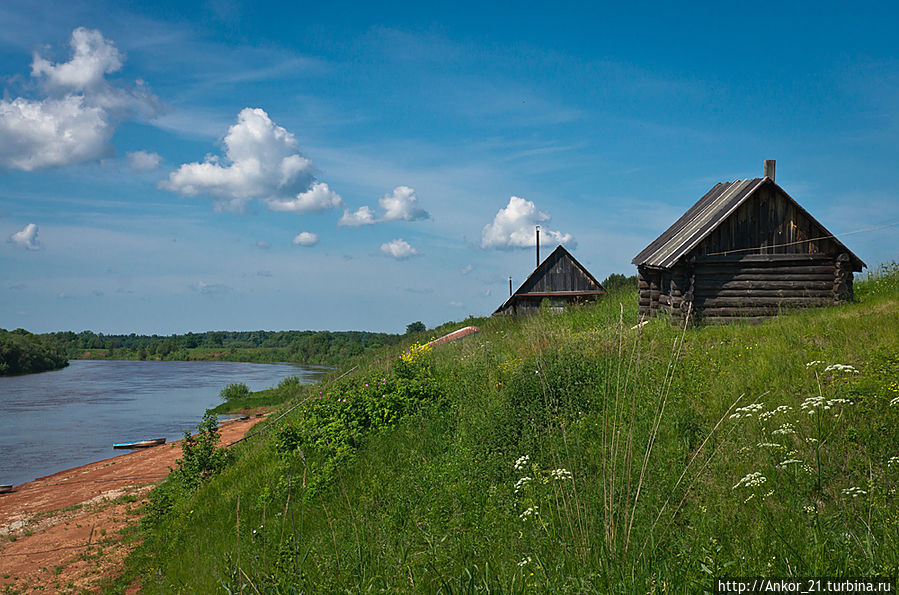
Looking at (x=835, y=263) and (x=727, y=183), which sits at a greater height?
(x=727, y=183)

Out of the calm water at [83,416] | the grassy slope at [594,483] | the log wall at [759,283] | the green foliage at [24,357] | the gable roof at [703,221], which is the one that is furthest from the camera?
the green foliage at [24,357]

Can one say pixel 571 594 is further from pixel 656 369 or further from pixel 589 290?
pixel 589 290

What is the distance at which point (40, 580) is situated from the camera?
9.50m

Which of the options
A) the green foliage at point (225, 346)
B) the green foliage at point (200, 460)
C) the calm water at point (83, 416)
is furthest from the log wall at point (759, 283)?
the green foliage at point (225, 346)

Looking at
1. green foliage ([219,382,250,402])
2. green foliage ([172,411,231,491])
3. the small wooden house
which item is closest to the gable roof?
the small wooden house

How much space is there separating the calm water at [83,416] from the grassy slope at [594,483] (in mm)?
19947

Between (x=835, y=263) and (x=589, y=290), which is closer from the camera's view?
(x=835, y=263)

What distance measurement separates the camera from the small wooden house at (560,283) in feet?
90.2

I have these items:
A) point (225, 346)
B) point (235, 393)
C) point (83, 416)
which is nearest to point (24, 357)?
point (83, 416)

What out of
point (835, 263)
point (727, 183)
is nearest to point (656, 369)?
point (835, 263)

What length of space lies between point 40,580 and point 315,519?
19.6 ft

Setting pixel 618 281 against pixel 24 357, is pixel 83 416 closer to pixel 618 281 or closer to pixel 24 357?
pixel 618 281

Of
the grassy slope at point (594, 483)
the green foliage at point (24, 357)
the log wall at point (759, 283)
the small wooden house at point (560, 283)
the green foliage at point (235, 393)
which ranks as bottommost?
the green foliage at point (235, 393)

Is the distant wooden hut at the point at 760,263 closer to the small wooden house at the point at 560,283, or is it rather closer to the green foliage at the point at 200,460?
the green foliage at the point at 200,460
